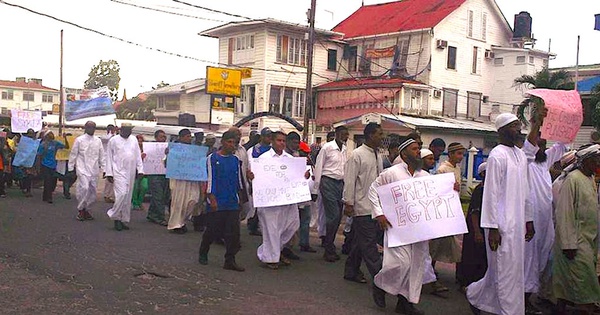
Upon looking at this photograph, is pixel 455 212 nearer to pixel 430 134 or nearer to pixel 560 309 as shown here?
pixel 560 309

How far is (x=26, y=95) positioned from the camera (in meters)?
85.4

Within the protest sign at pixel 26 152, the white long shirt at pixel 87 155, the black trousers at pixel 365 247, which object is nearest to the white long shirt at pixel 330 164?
the black trousers at pixel 365 247

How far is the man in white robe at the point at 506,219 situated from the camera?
6102 millimetres

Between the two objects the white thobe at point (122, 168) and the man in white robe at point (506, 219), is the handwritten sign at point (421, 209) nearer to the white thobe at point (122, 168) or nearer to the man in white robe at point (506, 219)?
the man in white robe at point (506, 219)

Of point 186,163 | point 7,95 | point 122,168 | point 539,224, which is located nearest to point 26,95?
point 7,95

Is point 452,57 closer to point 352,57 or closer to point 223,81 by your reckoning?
point 352,57

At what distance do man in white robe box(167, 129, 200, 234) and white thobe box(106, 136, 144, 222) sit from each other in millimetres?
745

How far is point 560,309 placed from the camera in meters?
6.80

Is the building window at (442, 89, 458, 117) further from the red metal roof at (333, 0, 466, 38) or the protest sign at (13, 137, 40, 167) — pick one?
the protest sign at (13, 137, 40, 167)

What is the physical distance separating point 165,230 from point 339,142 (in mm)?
3659

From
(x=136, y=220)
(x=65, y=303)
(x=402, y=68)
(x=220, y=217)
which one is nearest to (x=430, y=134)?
(x=402, y=68)

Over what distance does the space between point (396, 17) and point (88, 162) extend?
30324 mm

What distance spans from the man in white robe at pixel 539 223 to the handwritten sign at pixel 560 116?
0.18 meters

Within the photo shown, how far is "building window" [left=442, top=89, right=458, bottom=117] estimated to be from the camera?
128 feet
